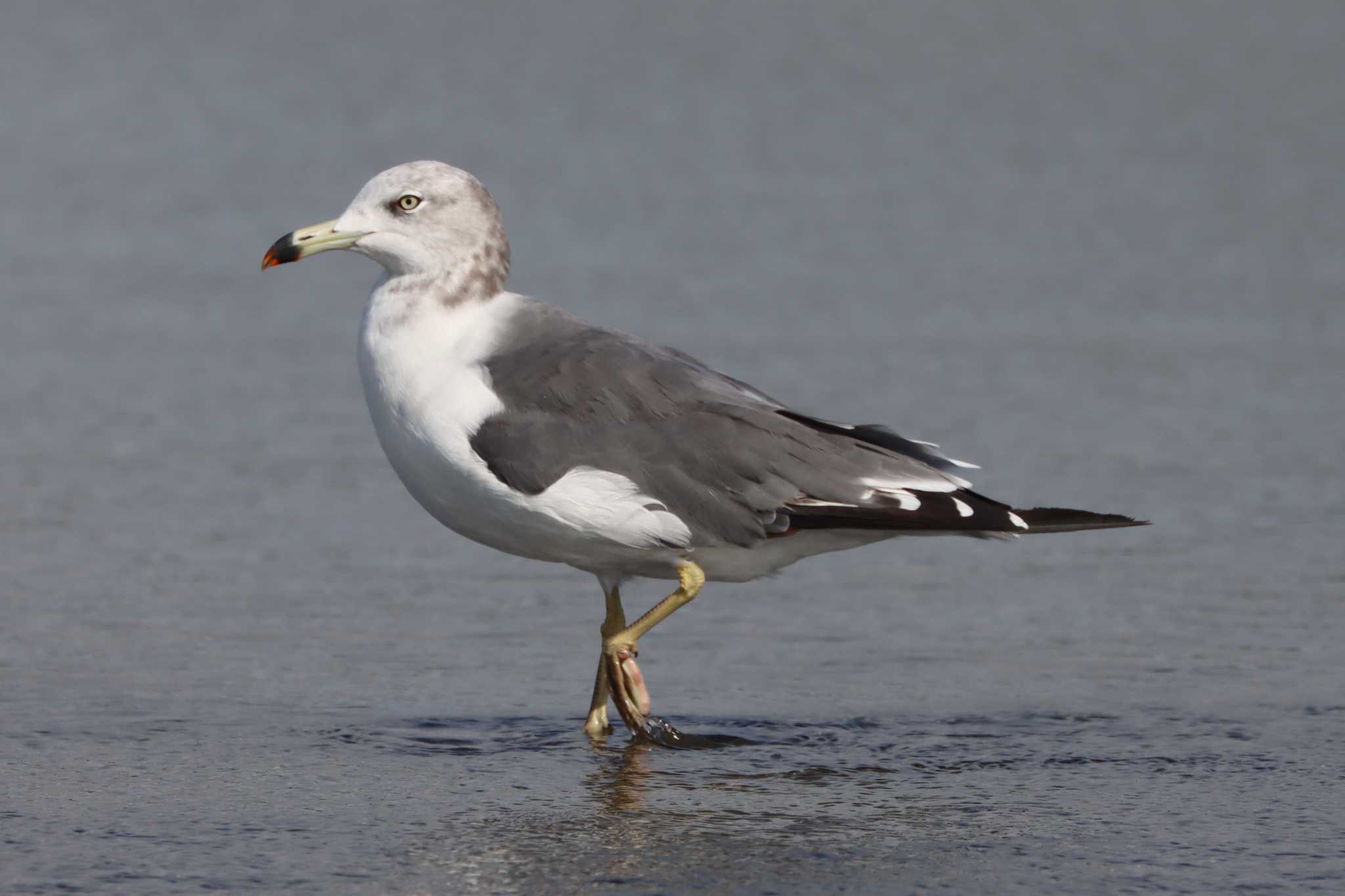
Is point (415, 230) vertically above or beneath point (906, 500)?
above

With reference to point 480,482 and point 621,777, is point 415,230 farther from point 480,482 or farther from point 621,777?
point 621,777

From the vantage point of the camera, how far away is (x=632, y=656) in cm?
684

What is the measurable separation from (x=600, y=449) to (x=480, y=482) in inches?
15.0

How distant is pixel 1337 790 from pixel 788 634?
2.36 m

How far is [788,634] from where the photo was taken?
779 centimetres

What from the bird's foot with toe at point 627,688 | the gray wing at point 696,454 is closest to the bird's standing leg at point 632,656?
the bird's foot with toe at point 627,688

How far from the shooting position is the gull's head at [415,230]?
696cm

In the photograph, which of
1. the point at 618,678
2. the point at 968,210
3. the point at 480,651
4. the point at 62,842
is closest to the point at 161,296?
the point at 968,210

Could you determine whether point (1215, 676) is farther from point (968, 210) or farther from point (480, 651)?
point (968, 210)

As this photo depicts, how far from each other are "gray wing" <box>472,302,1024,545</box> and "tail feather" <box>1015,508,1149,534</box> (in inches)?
4.3

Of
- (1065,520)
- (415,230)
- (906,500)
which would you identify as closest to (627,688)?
(906,500)

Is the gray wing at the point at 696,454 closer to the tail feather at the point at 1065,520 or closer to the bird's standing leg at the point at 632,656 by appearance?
the tail feather at the point at 1065,520

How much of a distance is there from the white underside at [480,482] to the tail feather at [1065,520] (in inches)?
18.2

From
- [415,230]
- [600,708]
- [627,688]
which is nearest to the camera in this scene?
[627,688]
